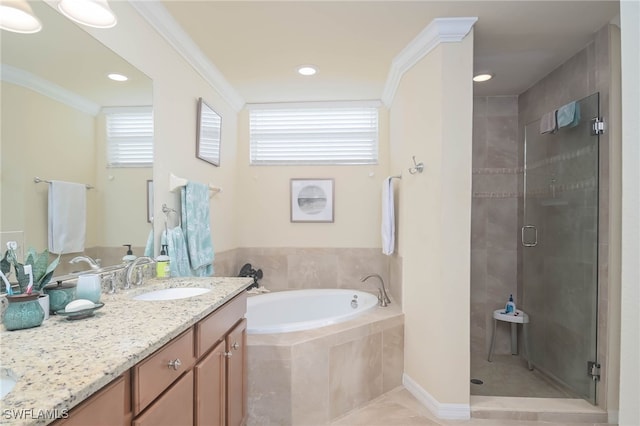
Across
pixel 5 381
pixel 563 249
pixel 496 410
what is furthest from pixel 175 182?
pixel 563 249

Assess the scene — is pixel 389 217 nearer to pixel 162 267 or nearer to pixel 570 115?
pixel 570 115

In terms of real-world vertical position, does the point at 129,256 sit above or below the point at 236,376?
above

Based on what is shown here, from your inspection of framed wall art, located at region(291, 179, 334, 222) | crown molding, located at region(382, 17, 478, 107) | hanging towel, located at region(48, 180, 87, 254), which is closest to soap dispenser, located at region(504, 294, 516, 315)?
framed wall art, located at region(291, 179, 334, 222)

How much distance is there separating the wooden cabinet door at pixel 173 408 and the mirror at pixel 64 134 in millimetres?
705

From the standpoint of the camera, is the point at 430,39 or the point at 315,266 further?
the point at 315,266

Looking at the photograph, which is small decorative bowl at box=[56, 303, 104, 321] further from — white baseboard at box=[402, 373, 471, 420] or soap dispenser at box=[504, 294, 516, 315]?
soap dispenser at box=[504, 294, 516, 315]

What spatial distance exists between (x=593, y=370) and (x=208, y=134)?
10.5 ft

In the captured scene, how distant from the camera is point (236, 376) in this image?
5.68ft

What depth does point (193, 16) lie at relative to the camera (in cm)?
201

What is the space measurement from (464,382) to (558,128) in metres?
1.92

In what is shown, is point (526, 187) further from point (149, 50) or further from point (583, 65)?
point (149, 50)

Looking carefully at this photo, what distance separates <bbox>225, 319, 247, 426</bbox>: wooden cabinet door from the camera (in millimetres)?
1621

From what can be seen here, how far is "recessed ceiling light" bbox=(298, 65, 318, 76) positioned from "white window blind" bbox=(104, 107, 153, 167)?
1.27 m

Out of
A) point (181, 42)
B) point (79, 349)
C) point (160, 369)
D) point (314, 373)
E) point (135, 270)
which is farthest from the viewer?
point (181, 42)
